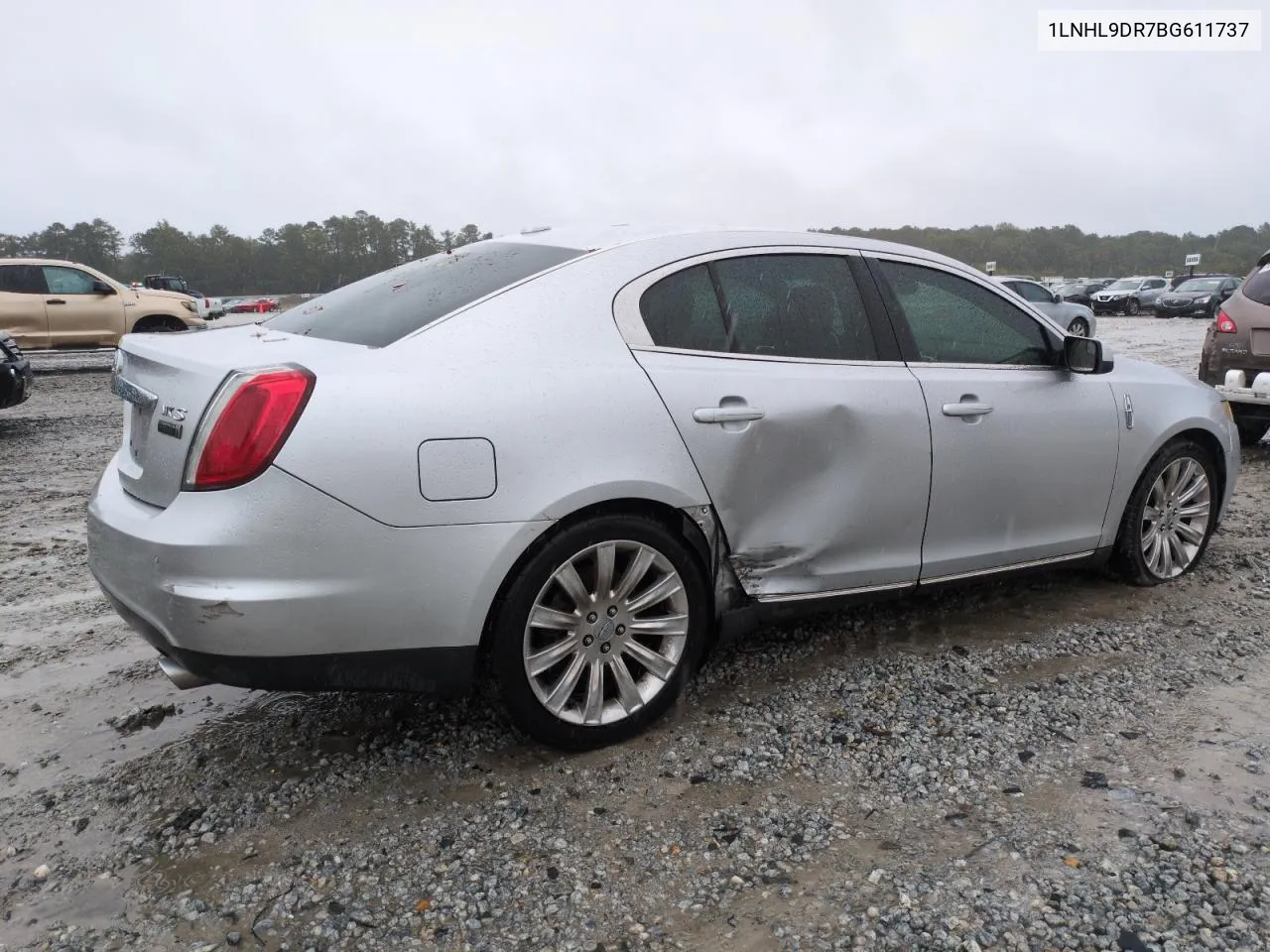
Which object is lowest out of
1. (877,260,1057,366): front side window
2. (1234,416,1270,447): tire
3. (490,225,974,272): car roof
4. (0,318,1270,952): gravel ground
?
(0,318,1270,952): gravel ground

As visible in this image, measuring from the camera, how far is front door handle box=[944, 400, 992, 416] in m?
3.47

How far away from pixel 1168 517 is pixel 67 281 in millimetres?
15593

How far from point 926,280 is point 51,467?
6.65 m

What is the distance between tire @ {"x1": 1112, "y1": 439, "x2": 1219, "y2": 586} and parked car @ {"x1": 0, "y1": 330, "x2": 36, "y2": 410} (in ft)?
30.2

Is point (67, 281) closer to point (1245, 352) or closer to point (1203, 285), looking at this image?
point (1245, 352)

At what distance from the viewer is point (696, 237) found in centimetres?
324

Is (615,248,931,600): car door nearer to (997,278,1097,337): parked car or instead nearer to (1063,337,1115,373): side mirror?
(1063,337,1115,373): side mirror

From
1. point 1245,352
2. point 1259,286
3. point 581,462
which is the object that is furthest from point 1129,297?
point 581,462

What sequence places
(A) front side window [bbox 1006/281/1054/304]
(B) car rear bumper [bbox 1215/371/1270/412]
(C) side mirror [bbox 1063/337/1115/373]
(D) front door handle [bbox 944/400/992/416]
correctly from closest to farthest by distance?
(D) front door handle [bbox 944/400/992/416], (C) side mirror [bbox 1063/337/1115/373], (B) car rear bumper [bbox 1215/371/1270/412], (A) front side window [bbox 1006/281/1054/304]

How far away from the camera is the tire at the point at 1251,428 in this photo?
754 cm

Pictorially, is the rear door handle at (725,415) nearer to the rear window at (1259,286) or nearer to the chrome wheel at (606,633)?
the chrome wheel at (606,633)

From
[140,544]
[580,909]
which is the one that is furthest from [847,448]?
[140,544]

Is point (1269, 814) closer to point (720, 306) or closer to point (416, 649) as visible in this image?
point (720, 306)

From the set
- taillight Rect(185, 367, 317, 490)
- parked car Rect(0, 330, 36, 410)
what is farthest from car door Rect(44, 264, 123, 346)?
taillight Rect(185, 367, 317, 490)
